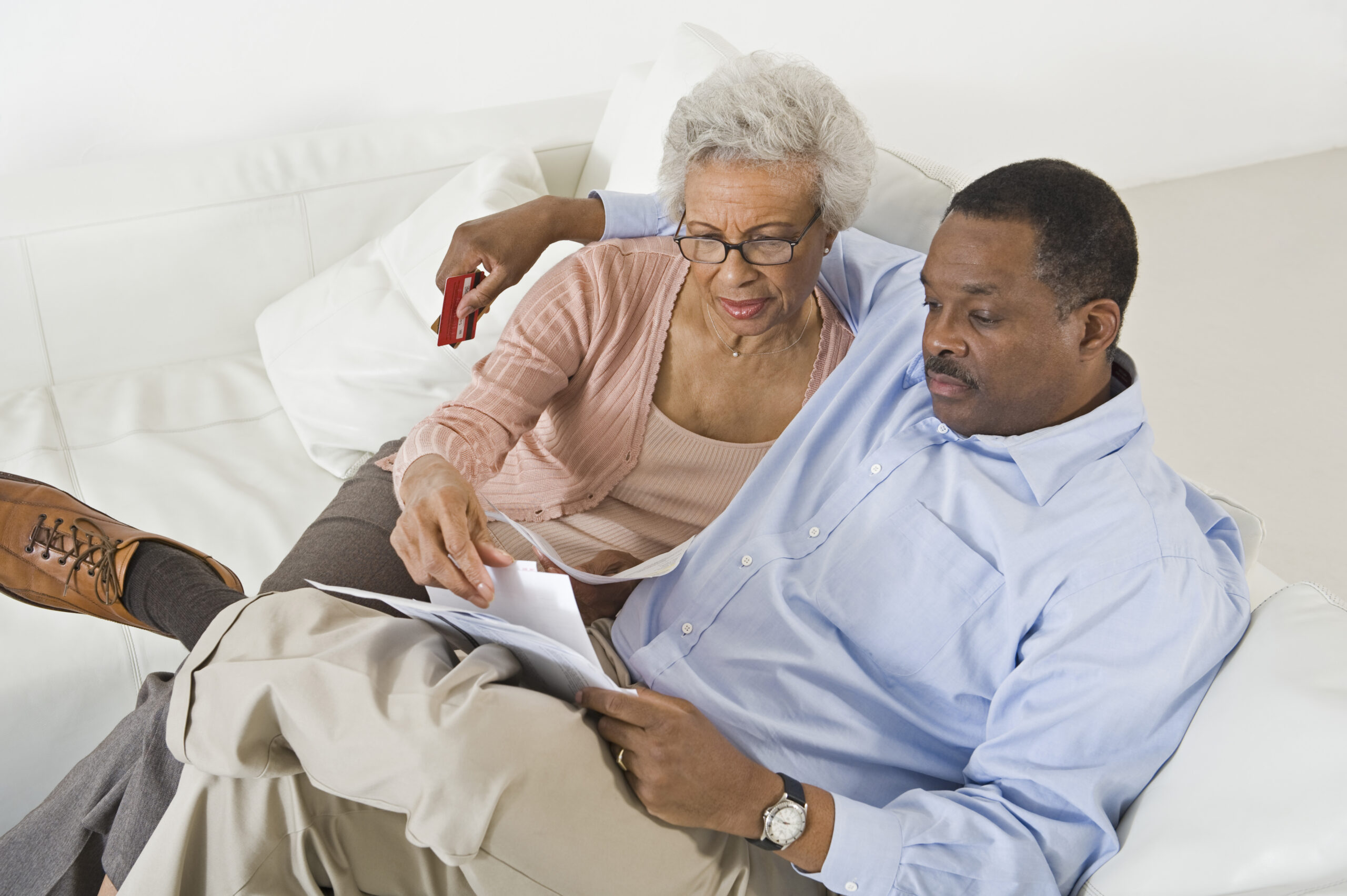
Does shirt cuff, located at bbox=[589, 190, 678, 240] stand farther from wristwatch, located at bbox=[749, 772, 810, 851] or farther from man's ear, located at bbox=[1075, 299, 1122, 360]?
wristwatch, located at bbox=[749, 772, 810, 851]

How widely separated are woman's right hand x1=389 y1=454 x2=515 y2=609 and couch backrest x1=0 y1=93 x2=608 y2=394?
1.04 metres

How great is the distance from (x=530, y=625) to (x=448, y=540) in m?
0.13

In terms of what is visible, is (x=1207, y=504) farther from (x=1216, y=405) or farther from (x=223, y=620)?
(x=1216, y=405)

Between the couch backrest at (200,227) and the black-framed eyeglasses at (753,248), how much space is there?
0.89 metres

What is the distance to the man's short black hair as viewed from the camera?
3.36 feet

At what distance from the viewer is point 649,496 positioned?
142 centimetres

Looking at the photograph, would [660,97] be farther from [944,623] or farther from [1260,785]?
[1260,785]

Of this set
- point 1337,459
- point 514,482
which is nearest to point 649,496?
point 514,482

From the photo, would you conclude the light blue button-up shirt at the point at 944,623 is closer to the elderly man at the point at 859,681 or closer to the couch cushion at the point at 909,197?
the elderly man at the point at 859,681

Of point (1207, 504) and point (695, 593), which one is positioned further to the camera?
point (695, 593)

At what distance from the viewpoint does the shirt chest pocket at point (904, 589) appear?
108cm

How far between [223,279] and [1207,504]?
175 centimetres

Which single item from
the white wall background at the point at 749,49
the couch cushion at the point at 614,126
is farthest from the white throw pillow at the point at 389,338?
the white wall background at the point at 749,49

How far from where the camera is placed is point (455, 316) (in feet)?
4.33
